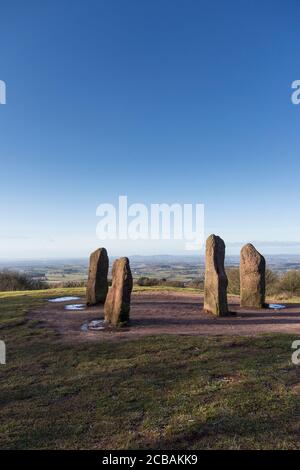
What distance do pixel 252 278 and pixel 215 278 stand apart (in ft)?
9.60

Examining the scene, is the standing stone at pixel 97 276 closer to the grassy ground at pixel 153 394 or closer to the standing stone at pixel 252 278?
the standing stone at pixel 252 278

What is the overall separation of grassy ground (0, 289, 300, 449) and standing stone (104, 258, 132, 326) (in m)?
2.43

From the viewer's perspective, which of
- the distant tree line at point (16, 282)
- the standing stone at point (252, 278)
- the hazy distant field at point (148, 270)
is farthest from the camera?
the hazy distant field at point (148, 270)

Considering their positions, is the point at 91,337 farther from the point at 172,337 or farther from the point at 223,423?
the point at 223,423

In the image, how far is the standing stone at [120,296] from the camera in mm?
14523

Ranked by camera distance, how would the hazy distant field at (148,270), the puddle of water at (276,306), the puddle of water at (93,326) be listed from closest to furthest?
1. the puddle of water at (93,326)
2. the puddle of water at (276,306)
3. the hazy distant field at (148,270)

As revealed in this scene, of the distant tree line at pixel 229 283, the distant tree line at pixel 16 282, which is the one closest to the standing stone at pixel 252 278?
the distant tree line at pixel 229 283

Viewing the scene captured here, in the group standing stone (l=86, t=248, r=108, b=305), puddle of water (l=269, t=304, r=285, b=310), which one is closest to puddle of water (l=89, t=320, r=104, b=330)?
standing stone (l=86, t=248, r=108, b=305)

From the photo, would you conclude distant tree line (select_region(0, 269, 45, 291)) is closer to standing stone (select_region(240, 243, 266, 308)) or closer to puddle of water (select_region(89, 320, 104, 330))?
puddle of water (select_region(89, 320, 104, 330))

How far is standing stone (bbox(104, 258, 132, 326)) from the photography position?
47.6 ft

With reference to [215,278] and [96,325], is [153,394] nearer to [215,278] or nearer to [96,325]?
[96,325]

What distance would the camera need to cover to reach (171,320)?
15773mm

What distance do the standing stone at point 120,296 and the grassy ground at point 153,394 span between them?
2.43m
